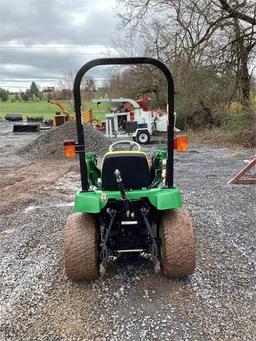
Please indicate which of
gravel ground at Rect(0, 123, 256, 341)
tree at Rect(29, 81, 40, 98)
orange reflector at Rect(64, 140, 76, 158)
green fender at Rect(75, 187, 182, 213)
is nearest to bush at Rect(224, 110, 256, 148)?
gravel ground at Rect(0, 123, 256, 341)

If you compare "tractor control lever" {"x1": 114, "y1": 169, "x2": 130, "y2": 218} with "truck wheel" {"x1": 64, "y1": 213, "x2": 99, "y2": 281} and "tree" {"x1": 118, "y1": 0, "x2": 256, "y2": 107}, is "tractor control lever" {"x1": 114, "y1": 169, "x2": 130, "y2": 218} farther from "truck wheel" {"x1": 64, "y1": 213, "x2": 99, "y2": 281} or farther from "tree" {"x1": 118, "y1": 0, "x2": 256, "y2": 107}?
"tree" {"x1": 118, "y1": 0, "x2": 256, "y2": 107}

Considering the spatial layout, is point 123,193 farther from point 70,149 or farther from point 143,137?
point 143,137

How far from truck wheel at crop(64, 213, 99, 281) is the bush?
41.8ft

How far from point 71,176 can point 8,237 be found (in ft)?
15.3

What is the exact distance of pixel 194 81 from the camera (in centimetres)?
1861

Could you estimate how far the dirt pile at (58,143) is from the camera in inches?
543

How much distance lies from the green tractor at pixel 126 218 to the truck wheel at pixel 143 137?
1450 centimetres

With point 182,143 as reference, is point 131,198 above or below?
below

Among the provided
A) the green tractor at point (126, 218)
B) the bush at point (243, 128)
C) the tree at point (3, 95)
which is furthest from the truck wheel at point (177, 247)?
the tree at point (3, 95)

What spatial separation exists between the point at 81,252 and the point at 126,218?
0.50 m

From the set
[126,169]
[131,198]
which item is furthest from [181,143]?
[131,198]

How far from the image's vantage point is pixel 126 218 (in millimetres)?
3553

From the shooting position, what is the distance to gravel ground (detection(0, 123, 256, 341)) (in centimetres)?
285

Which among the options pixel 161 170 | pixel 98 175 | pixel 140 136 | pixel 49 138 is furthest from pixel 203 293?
pixel 140 136
